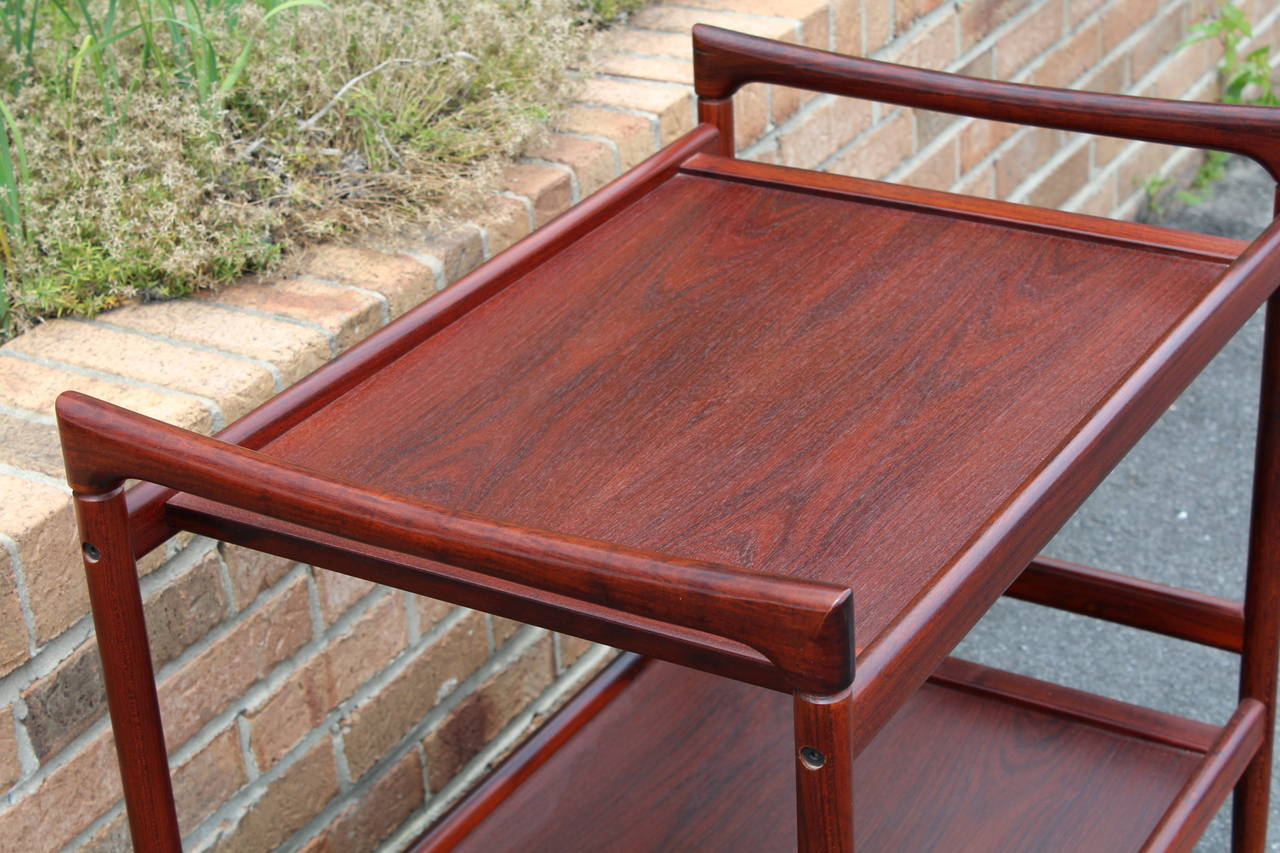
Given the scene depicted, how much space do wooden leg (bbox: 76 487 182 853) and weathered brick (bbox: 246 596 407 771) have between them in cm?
41

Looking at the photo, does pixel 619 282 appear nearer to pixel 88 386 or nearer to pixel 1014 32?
pixel 88 386

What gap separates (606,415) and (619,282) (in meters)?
0.20

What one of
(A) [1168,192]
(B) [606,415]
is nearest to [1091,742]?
(B) [606,415]

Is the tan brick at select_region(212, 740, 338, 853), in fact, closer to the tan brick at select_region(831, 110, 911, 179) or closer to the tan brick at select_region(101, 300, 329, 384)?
the tan brick at select_region(101, 300, 329, 384)

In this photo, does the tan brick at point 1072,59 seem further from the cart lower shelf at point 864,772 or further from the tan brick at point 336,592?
the tan brick at point 336,592

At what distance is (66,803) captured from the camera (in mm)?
1312

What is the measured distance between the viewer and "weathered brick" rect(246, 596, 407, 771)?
152 centimetres

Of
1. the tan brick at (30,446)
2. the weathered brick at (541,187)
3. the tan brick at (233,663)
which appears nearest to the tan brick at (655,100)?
the weathered brick at (541,187)

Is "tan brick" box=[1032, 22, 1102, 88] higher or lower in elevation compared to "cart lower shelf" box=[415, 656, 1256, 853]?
higher

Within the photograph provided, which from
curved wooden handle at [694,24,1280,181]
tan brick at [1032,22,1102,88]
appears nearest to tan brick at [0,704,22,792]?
curved wooden handle at [694,24,1280,181]

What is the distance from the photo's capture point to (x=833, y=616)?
2.47ft

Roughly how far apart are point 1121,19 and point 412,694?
76.5 inches

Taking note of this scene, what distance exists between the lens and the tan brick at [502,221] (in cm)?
168

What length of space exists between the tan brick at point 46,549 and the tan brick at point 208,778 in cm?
23
